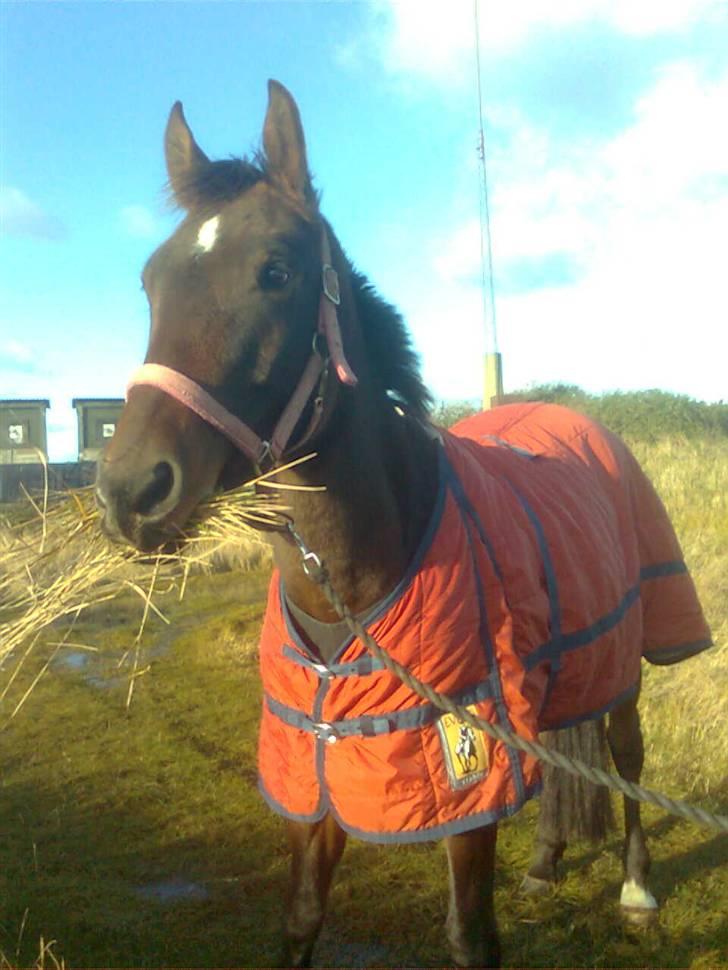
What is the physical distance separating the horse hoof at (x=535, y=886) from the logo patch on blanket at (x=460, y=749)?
157 cm

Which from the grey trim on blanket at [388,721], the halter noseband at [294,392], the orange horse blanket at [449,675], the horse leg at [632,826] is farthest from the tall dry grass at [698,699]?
the halter noseband at [294,392]

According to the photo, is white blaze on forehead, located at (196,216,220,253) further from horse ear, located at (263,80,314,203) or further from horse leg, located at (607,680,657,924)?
horse leg, located at (607,680,657,924)

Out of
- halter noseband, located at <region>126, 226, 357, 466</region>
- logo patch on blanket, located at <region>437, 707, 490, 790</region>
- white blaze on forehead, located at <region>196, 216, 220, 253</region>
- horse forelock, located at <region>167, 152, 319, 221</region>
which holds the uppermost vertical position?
horse forelock, located at <region>167, 152, 319, 221</region>

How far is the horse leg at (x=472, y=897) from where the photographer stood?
2.50 m

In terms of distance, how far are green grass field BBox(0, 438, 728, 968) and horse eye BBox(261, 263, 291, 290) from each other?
1.27 meters

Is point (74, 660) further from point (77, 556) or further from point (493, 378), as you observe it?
point (77, 556)

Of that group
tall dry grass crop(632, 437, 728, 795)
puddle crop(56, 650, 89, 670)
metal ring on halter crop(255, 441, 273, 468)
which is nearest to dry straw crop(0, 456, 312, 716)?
metal ring on halter crop(255, 441, 273, 468)

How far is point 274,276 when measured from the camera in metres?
2.16

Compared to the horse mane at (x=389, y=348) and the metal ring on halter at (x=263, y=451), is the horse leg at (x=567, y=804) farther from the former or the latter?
the metal ring on halter at (x=263, y=451)

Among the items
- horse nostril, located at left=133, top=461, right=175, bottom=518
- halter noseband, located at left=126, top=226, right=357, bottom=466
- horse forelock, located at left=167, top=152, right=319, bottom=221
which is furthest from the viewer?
horse forelock, located at left=167, top=152, right=319, bottom=221

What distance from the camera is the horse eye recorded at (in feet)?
7.04

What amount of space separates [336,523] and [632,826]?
2340mm

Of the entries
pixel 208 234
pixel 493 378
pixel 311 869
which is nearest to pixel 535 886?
pixel 311 869

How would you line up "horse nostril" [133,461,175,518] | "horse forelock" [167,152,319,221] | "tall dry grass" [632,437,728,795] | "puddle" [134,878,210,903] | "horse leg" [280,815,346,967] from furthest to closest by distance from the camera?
"tall dry grass" [632,437,728,795] < "puddle" [134,878,210,903] < "horse leg" [280,815,346,967] < "horse forelock" [167,152,319,221] < "horse nostril" [133,461,175,518]
